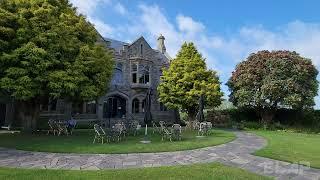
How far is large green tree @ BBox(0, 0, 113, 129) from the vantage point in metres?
17.9

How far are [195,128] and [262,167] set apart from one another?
46.6ft

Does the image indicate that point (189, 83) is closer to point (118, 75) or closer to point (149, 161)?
point (118, 75)

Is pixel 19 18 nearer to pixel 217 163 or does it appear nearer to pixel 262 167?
pixel 217 163

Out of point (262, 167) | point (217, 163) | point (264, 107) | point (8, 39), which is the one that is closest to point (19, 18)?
point (8, 39)

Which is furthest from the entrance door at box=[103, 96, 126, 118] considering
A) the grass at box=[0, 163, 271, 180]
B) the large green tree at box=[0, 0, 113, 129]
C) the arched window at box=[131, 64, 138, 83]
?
the grass at box=[0, 163, 271, 180]

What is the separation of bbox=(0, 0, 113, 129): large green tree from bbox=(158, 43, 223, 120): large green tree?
8.94 meters

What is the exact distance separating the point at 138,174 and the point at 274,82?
25.2 meters

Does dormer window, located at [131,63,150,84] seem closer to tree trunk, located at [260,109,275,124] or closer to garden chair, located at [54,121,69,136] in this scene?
tree trunk, located at [260,109,275,124]

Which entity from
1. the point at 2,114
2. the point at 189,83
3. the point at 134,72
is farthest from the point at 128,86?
the point at 2,114

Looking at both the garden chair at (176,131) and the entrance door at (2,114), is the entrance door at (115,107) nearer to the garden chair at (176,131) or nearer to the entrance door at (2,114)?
the entrance door at (2,114)

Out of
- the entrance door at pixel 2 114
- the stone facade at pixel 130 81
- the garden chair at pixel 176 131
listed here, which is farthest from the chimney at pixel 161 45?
the garden chair at pixel 176 131

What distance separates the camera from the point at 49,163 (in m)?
11.1

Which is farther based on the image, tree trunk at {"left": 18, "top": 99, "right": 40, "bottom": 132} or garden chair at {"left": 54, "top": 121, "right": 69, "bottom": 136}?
tree trunk at {"left": 18, "top": 99, "right": 40, "bottom": 132}

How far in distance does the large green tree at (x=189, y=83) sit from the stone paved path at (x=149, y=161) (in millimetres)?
13371
